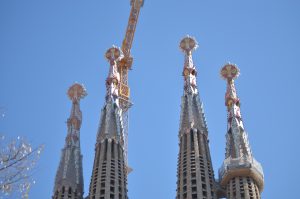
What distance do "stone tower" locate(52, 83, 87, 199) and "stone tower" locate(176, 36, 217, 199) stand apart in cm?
997

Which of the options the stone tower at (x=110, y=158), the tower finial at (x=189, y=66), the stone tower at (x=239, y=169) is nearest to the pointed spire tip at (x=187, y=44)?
the tower finial at (x=189, y=66)

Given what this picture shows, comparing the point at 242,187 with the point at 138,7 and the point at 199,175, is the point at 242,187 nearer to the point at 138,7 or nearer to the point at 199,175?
the point at 199,175

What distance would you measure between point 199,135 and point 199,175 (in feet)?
18.5

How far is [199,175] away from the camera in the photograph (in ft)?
192

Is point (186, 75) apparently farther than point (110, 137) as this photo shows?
Yes

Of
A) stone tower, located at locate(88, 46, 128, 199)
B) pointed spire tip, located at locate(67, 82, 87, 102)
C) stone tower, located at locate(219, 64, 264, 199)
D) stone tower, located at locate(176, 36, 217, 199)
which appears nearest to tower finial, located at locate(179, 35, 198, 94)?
stone tower, located at locate(176, 36, 217, 199)

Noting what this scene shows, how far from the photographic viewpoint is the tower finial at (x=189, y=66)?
230ft

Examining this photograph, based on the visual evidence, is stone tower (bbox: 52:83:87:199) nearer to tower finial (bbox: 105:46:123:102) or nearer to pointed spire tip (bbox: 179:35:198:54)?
tower finial (bbox: 105:46:123:102)

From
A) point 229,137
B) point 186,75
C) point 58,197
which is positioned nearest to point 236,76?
point 186,75

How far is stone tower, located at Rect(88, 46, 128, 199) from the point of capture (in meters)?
59.9

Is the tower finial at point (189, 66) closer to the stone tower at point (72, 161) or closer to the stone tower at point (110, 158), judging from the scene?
the stone tower at point (110, 158)

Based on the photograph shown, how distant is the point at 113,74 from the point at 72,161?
12.8m

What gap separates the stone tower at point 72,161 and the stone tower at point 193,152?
393 inches

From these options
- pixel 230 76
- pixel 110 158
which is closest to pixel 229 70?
pixel 230 76
